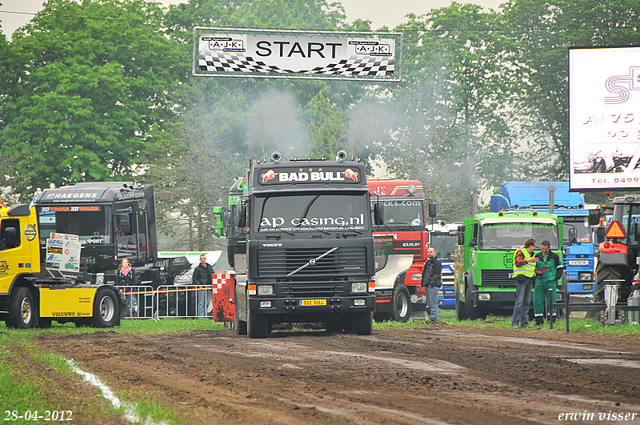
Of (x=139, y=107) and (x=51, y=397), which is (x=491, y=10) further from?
(x=51, y=397)

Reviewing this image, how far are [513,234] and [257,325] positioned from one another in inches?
338

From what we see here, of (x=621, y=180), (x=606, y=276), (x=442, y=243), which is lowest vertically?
(x=606, y=276)

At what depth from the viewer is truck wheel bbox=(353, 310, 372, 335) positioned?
55.1 ft

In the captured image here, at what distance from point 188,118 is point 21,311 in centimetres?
2331

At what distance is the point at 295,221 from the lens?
53.1ft

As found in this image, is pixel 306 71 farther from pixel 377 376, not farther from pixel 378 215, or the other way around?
pixel 377 376

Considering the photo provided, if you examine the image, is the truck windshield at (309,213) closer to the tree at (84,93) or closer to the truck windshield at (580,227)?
the truck windshield at (580,227)

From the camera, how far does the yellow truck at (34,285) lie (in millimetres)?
19766

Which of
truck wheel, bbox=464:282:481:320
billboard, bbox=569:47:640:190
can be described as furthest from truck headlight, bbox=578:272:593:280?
billboard, bbox=569:47:640:190

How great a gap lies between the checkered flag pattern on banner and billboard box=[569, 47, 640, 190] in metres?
5.03

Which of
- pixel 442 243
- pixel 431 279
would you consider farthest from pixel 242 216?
pixel 442 243

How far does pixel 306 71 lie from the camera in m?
23.4

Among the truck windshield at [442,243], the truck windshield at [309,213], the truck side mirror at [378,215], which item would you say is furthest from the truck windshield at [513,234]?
the truck windshield at [442,243]

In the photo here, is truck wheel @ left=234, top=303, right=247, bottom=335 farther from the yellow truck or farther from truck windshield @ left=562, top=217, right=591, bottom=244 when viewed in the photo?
truck windshield @ left=562, top=217, right=591, bottom=244
